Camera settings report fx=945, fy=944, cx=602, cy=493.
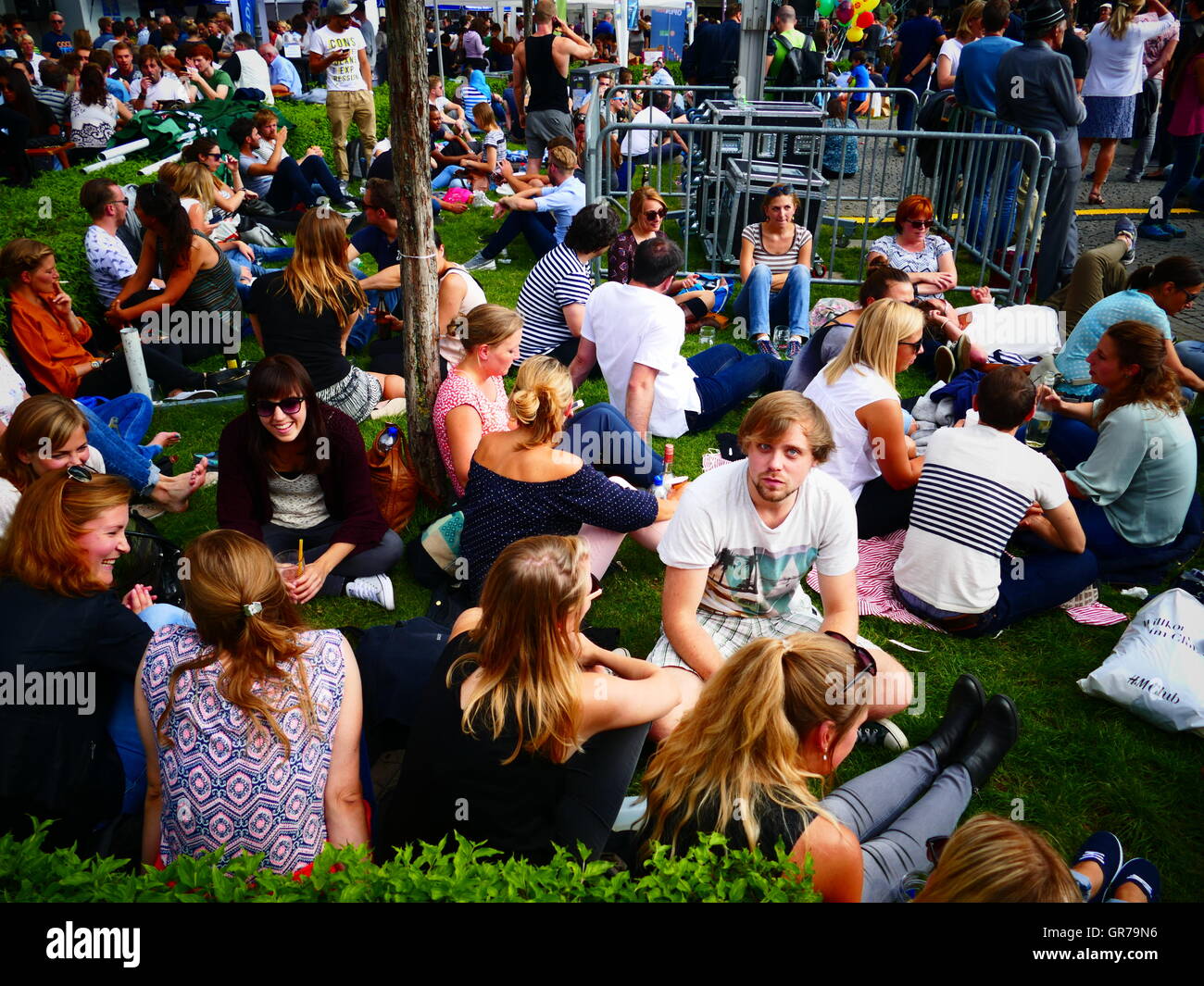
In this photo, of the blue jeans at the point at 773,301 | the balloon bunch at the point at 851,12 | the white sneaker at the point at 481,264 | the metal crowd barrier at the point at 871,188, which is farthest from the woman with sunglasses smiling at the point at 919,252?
the balloon bunch at the point at 851,12

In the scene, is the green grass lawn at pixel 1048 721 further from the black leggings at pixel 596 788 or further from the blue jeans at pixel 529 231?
the blue jeans at pixel 529 231

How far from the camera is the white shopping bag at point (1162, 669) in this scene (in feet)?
12.8

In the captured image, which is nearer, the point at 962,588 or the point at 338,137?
the point at 962,588

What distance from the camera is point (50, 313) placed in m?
6.04

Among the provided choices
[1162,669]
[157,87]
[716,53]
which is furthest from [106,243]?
[716,53]

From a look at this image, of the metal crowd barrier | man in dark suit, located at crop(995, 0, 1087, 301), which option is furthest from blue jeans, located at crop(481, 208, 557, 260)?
man in dark suit, located at crop(995, 0, 1087, 301)

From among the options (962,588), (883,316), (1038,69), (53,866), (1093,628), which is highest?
(1038,69)

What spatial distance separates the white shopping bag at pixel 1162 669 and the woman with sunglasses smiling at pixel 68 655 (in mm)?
3878

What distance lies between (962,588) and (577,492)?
185 centimetres

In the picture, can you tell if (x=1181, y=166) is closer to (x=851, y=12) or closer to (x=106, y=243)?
(x=106, y=243)

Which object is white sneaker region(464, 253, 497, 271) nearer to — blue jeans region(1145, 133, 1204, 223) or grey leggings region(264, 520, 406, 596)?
grey leggings region(264, 520, 406, 596)
